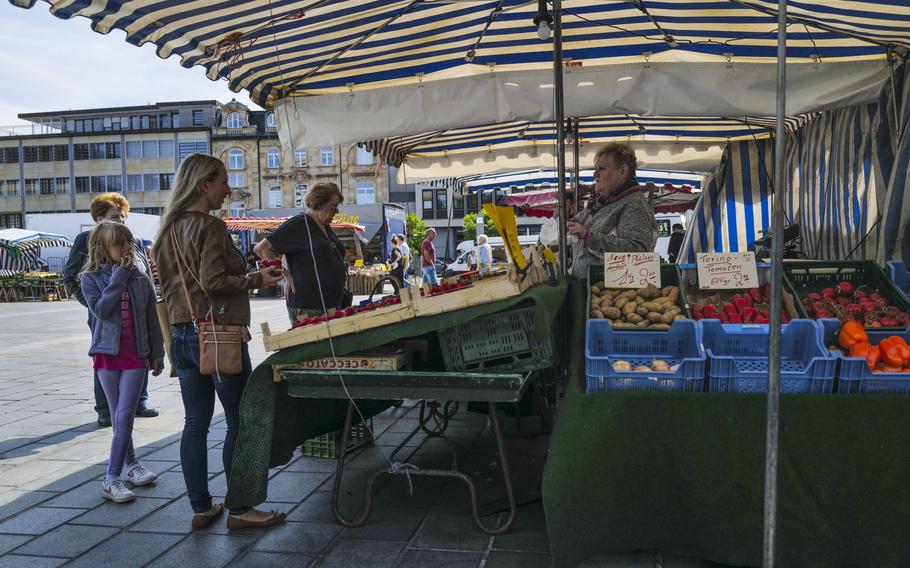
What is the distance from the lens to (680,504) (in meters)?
2.79

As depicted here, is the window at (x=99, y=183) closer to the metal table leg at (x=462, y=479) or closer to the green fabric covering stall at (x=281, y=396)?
the green fabric covering stall at (x=281, y=396)

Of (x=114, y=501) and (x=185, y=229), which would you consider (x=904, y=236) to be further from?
(x=114, y=501)

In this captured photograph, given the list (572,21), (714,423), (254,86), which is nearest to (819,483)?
(714,423)

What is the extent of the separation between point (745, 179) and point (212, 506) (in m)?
6.89

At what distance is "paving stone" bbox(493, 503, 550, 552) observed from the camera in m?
3.13

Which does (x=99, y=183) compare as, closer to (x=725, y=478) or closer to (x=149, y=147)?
(x=149, y=147)

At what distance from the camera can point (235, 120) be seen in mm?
54969

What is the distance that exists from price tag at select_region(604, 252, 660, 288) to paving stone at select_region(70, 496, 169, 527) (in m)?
2.73

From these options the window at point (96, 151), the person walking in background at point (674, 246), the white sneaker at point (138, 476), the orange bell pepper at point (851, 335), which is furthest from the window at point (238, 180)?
the orange bell pepper at point (851, 335)

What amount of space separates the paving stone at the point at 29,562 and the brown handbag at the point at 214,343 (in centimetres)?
102

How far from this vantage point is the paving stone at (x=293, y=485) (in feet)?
12.7

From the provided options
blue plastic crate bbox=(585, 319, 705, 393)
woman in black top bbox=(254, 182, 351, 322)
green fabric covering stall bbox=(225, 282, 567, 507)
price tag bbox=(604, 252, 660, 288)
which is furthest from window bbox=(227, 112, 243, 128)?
blue plastic crate bbox=(585, 319, 705, 393)

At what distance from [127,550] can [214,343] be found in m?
1.02

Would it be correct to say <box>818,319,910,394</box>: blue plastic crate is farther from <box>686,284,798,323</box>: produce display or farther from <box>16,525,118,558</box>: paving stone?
<box>16,525,118,558</box>: paving stone
